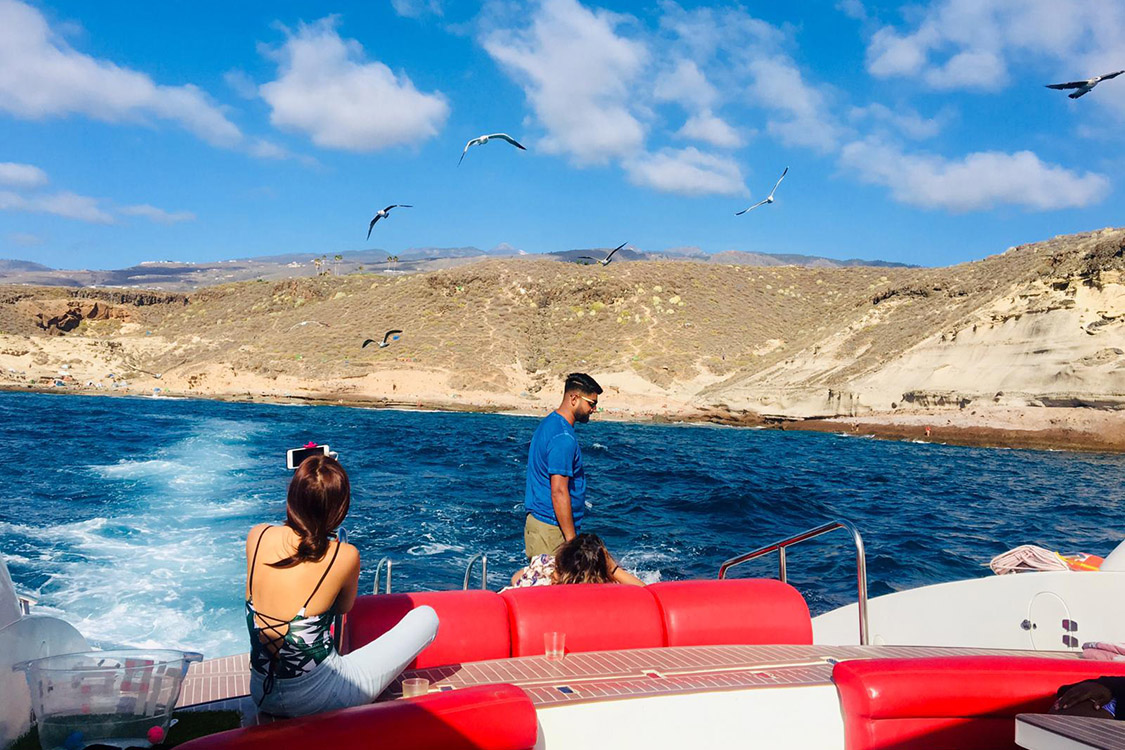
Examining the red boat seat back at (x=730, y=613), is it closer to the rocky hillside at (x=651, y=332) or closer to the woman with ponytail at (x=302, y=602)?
the woman with ponytail at (x=302, y=602)

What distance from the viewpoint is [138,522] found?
14156 mm

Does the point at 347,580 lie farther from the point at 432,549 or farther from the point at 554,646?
the point at 432,549

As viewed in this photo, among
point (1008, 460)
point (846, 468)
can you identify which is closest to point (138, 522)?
point (846, 468)

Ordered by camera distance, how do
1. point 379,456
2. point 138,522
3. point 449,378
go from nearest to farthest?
point 138,522
point 379,456
point 449,378

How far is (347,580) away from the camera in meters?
3.41

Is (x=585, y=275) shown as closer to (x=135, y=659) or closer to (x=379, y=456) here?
(x=379, y=456)

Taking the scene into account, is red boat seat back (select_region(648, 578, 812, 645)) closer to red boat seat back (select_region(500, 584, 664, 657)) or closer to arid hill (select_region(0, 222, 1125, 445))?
red boat seat back (select_region(500, 584, 664, 657))

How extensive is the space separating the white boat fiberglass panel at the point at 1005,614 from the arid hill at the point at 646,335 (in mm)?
32917

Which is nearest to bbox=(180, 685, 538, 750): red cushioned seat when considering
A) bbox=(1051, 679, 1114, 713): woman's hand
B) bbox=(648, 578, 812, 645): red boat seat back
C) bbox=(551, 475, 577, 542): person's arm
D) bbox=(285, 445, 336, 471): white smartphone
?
Answer: bbox=(285, 445, 336, 471): white smartphone

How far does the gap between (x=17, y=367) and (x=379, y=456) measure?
45.4 m

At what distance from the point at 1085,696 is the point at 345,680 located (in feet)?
9.65

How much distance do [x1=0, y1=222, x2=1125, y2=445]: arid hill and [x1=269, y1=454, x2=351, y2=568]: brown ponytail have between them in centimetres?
3750

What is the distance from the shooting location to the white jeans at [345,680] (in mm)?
3262

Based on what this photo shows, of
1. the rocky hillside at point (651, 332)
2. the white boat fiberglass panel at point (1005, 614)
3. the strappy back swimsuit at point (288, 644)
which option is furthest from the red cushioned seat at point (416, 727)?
the rocky hillside at point (651, 332)
